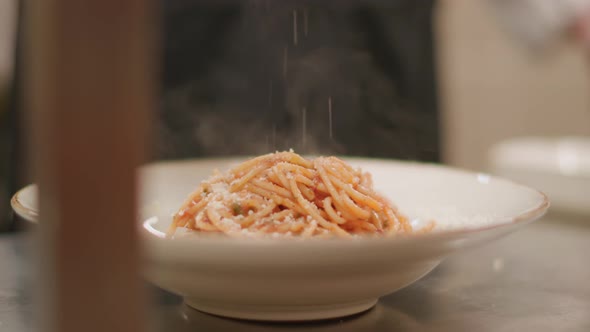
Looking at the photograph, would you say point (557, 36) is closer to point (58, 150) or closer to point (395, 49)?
point (395, 49)

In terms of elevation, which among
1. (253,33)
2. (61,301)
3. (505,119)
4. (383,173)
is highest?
(253,33)

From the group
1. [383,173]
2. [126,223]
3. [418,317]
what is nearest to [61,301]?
[126,223]

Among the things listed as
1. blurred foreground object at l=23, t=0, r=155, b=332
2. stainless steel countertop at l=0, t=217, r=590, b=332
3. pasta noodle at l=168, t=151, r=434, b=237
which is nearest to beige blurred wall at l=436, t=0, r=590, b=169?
stainless steel countertop at l=0, t=217, r=590, b=332

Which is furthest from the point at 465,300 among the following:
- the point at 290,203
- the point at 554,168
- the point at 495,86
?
the point at 495,86

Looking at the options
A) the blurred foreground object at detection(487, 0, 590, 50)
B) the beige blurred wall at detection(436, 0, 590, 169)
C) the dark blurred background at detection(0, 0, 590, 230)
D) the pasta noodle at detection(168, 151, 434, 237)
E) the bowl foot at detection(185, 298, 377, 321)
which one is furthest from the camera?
the beige blurred wall at detection(436, 0, 590, 169)

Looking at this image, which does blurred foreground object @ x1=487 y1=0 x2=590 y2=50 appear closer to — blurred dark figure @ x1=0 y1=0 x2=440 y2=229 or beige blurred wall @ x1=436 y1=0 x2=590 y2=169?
beige blurred wall @ x1=436 y1=0 x2=590 y2=169

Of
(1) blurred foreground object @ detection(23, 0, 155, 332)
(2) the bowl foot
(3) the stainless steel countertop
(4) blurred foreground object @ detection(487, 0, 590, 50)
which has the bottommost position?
(3) the stainless steel countertop
